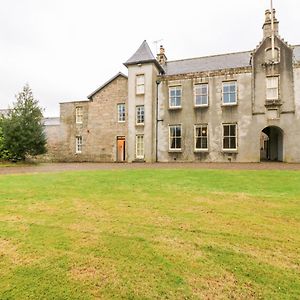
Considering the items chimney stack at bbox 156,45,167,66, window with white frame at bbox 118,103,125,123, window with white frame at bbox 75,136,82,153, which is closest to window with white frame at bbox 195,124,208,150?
window with white frame at bbox 118,103,125,123

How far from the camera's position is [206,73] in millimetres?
23031

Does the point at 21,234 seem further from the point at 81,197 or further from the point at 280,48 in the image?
the point at 280,48

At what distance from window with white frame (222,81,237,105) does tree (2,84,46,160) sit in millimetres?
17159

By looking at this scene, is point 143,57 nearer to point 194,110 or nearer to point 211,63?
point 211,63

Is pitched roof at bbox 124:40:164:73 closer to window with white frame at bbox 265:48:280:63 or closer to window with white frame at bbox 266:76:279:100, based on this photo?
window with white frame at bbox 265:48:280:63

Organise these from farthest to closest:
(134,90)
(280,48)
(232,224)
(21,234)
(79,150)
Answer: (79,150), (134,90), (280,48), (232,224), (21,234)

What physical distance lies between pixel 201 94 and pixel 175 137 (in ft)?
15.4

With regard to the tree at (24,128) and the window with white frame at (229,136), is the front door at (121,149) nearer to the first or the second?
the tree at (24,128)

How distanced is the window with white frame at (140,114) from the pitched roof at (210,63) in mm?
5052

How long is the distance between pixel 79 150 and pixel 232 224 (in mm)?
25266

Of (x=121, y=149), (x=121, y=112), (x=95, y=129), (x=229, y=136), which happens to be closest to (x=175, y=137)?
(x=229, y=136)

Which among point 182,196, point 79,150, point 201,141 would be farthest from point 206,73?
point 182,196

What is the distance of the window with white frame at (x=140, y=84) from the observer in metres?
24.6

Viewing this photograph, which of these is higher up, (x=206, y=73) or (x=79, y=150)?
(x=206, y=73)
